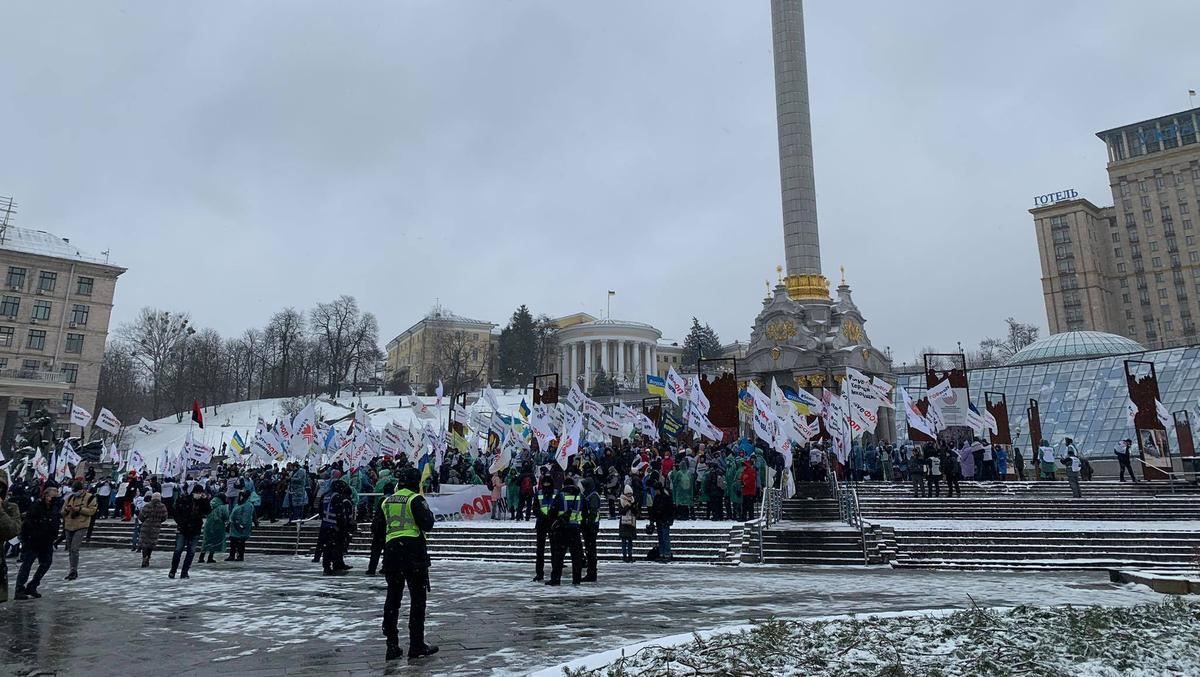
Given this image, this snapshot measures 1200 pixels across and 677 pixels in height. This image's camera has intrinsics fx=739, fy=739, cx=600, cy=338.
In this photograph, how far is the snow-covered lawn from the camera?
5.52 m

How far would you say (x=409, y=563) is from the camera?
262 inches

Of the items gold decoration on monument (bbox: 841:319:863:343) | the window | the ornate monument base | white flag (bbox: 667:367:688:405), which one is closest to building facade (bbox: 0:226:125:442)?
the window

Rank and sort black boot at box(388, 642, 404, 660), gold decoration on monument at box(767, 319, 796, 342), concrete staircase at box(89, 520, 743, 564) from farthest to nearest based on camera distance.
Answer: gold decoration on monument at box(767, 319, 796, 342) < concrete staircase at box(89, 520, 743, 564) < black boot at box(388, 642, 404, 660)

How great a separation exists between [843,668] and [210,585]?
10.6 meters

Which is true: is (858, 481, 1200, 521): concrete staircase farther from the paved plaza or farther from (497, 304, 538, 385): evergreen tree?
(497, 304, 538, 385): evergreen tree

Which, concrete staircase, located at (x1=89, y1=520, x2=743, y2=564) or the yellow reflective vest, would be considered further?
concrete staircase, located at (x1=89, y1=520, x2=743, y2=564)

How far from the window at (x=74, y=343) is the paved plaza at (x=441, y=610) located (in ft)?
176

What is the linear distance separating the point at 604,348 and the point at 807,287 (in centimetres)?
4710

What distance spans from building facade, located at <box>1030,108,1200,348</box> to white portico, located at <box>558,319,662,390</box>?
57893 millimetres

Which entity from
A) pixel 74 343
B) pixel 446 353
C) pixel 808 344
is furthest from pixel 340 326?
pixel 808 344

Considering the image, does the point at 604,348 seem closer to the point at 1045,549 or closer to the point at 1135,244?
the point at 1135,244

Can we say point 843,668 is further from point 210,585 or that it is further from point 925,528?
point 925,528

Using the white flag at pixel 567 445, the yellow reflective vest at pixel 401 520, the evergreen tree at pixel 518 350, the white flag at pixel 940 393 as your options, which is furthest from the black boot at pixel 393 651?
the evergreen tree at pixel 518 350

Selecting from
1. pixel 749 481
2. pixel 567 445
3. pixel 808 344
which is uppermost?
pixel 808 344
